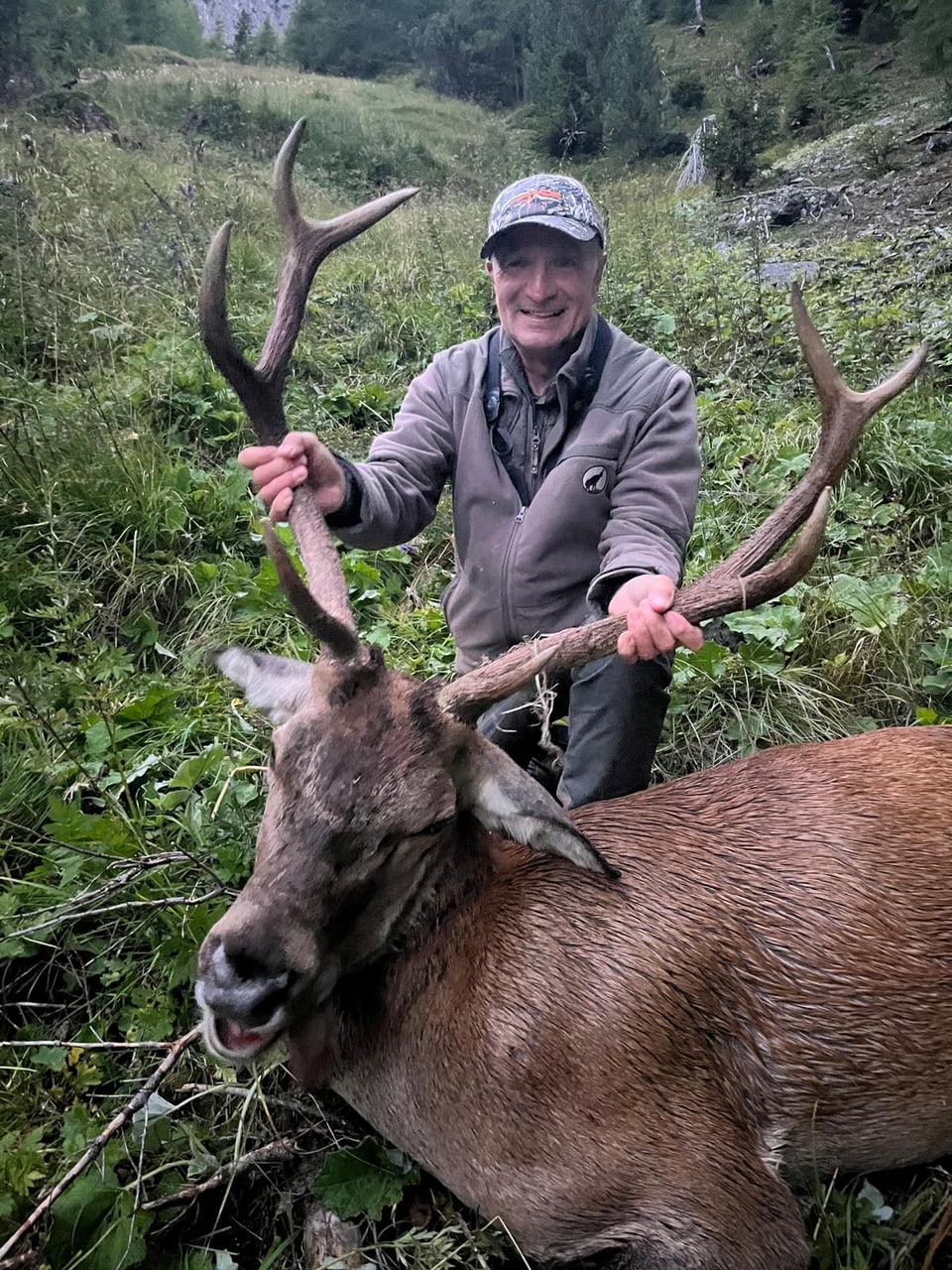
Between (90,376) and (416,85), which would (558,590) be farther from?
(416,85)

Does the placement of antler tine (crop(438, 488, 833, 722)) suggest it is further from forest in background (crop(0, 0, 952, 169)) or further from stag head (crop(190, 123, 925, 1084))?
forest in background (crop(0, 0, 952, 169))

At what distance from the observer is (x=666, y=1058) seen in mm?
2338

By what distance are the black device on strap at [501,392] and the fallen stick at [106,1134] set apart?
2.31 meters

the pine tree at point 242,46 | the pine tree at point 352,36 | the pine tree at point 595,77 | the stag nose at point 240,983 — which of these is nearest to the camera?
the stag nose at point 240,983

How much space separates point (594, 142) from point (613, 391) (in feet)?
87.2

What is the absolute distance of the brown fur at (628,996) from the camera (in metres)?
2.24

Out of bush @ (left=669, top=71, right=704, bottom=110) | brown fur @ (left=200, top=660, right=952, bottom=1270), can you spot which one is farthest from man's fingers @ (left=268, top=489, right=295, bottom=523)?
bush @ (left=669, top=71, right=704, bottom=110)

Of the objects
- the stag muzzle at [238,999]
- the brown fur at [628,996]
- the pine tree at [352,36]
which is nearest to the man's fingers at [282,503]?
the brown fur at [628,996]

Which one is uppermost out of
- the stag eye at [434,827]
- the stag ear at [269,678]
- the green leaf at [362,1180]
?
the stag ear at [269,678]

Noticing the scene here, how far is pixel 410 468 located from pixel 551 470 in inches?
23.1

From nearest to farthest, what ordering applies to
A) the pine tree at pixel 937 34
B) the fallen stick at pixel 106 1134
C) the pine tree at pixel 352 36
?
the fallen stick at pixel 106 1134 < the pine tree at pixel 937 34 < the pine tree at pixel 352 36

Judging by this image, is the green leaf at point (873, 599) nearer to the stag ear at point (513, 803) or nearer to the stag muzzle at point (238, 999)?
the stag ear at point (513, 803)

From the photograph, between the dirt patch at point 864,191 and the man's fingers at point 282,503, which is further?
the dirt patch at point 864,191

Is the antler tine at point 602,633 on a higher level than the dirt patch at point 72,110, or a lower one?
lower
